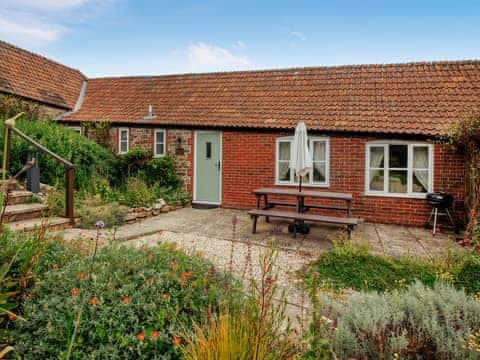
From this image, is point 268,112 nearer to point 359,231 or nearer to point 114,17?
point 359,231

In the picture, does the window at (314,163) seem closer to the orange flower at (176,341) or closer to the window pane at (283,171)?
the window pane at (283,171)

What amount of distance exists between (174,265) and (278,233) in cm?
487

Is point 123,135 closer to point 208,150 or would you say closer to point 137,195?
point 208,150

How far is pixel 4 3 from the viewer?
9.44m

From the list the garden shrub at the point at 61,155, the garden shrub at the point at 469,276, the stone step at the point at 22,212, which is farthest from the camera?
the garden shrub at the point at 61,155

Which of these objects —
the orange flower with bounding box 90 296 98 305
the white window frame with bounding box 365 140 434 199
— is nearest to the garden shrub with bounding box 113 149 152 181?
the white window frame with bounding box 365 140 434 199

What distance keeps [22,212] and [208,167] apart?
602 centimetres

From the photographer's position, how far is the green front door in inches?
435

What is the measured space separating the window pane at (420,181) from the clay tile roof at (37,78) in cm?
1380

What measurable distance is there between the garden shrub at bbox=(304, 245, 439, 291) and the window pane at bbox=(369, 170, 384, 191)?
4347 millimetres

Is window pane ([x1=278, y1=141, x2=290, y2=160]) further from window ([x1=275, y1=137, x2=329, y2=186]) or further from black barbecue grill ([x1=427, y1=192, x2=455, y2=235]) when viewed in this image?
black barbecue grill ([x1=427, y1=192, x2=455, y2=235])

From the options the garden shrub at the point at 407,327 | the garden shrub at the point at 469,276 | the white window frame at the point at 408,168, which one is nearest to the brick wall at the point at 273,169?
the white window frame at the point at 408,168

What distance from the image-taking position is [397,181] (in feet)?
29.8

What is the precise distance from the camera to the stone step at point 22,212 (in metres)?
6.10
